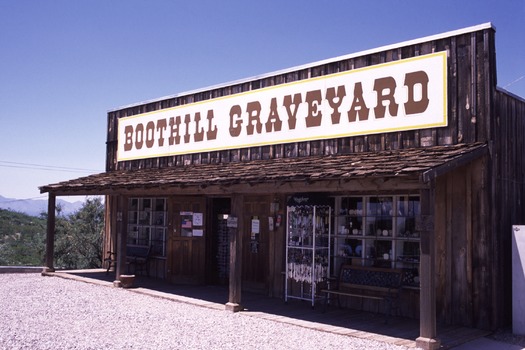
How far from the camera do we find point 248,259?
488 inches

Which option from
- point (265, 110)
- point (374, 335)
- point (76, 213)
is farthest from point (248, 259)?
point (76, 213)

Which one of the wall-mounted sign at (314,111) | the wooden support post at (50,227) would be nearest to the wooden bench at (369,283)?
the wall-mounted sign at (314,111)

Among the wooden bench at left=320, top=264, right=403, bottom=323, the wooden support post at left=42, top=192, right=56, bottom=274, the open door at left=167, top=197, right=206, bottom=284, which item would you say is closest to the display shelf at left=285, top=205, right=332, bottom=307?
the wooden bench at left=320, top=264, right=403, bottom=323

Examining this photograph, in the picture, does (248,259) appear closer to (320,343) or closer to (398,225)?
(398,225)

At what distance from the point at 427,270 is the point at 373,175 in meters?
1.48

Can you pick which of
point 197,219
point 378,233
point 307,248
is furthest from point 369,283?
point 197,219

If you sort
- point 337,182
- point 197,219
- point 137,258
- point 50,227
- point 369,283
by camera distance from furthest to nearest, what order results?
point 50,227
point 137,258
point 197,219
point 369,283
point 337,182

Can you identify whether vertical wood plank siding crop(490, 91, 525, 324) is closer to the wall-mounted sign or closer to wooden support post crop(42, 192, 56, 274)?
the wall-mounted sign

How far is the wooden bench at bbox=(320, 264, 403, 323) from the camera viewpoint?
9.30 m

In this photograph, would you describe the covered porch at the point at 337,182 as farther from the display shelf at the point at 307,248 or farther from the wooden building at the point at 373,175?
the display shelf at the point at 307,248

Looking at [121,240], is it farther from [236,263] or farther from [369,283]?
[369,283]

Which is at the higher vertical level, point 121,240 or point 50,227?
point 50,227

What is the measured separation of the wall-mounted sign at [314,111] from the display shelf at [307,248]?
61.9 inches

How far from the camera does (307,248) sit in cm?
1060
